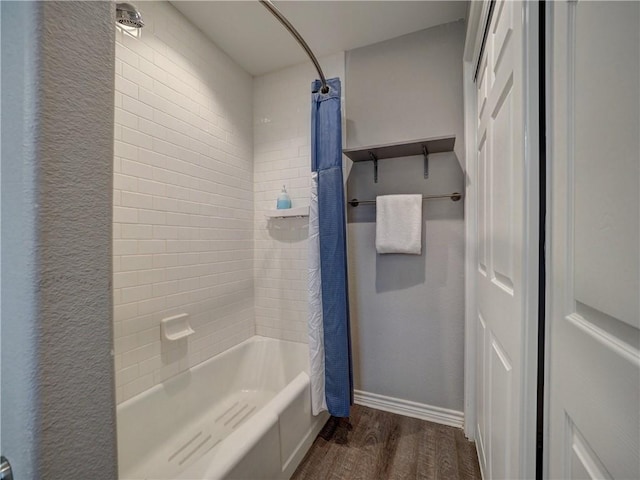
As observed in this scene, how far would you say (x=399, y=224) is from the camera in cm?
170

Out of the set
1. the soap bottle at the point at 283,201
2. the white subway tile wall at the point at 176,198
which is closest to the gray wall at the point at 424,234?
the soap bottle at the point at 283,201

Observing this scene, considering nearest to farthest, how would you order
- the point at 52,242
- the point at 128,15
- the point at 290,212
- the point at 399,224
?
the point at 52,242 < the point at 128,15 < the point at 399,224 < the point at 290,212

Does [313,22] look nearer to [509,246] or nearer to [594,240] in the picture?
[509,246]

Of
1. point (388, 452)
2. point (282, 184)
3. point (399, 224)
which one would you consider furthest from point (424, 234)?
point (388, 452)

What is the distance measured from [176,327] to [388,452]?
4.60 feet

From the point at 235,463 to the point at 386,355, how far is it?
1.18m

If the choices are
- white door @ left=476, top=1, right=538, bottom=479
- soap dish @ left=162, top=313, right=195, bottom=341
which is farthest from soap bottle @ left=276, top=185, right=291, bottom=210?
white door @ left=476, top=1, right=538, bottom=479

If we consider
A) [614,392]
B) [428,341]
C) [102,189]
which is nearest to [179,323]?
[102,189]

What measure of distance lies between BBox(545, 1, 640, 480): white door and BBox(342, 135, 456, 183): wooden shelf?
38.3 inches

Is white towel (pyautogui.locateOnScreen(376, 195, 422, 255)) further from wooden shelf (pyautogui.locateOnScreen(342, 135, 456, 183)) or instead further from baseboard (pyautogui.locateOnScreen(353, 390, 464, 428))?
baseboard (pyautogui.locateOnScreen(353, 390, 464, 428))

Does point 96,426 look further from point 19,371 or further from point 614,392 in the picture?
point 614,392

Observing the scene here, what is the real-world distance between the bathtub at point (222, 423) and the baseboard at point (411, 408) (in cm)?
36

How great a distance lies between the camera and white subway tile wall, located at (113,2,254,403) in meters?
1.33

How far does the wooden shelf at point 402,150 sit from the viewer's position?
1.54 meters
